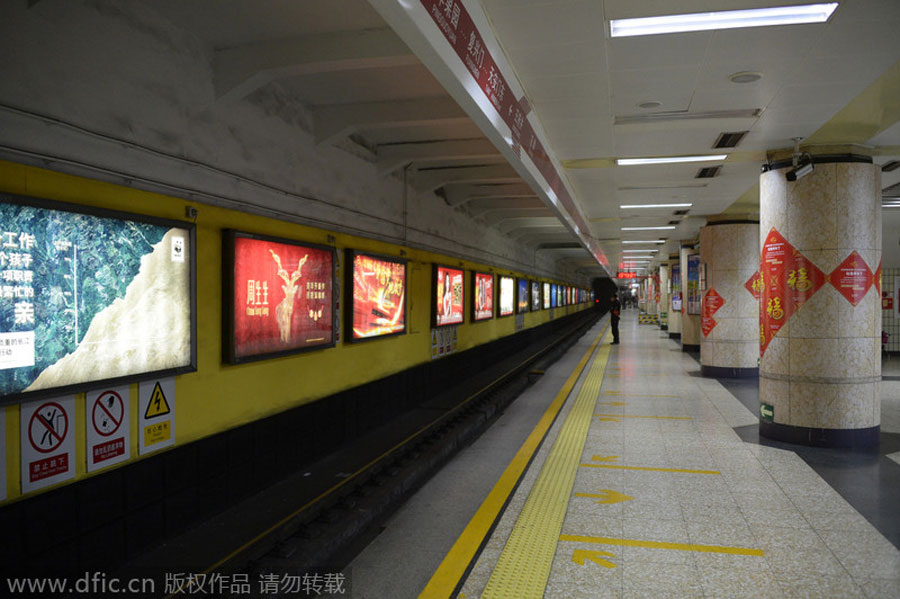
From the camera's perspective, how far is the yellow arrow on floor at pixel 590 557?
3490mm

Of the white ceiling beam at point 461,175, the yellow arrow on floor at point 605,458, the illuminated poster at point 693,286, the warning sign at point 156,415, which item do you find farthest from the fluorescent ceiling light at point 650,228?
the warning sign at point 156,415

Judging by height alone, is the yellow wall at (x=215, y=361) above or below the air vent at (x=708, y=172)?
below

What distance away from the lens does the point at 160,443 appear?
12.1ft

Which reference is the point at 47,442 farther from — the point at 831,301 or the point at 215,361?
the point at 831,301

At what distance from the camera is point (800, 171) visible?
236 inches

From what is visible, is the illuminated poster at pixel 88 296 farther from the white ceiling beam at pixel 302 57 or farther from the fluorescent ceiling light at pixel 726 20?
the fluorescent ceiling light at pixel 726 20

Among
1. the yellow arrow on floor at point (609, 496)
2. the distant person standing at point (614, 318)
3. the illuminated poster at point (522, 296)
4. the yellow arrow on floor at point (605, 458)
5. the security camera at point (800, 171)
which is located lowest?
the yellow arrow on floor at point (605, 458)

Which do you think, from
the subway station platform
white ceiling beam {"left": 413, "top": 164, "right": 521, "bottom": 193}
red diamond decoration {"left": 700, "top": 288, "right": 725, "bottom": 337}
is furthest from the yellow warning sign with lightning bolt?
red diamond decoration {"left": 700, "top": 288, "right": 725, "bottom": 337}

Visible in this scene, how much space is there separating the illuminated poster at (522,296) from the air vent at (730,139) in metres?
9.43

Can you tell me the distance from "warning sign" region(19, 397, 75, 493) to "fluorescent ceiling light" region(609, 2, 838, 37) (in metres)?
3.95

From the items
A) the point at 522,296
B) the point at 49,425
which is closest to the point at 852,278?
the point at 49,425

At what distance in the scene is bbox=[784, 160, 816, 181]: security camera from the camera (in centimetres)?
593

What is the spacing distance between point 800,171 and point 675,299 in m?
13.6

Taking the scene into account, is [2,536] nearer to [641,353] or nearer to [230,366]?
[230,366]
